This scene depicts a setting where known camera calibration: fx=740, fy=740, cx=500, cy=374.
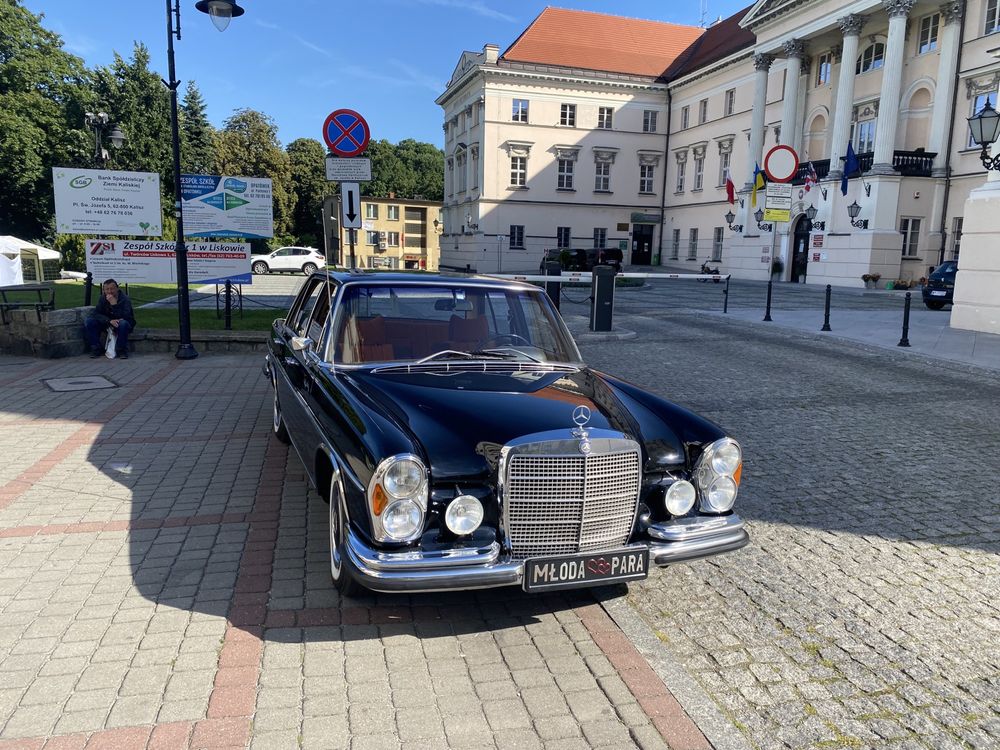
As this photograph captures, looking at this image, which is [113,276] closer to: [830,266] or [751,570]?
[751,570]

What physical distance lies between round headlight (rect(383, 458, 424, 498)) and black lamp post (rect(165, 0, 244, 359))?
913cm

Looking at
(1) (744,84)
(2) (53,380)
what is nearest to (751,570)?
(2) (53,380)

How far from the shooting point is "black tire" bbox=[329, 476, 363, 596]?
371cm

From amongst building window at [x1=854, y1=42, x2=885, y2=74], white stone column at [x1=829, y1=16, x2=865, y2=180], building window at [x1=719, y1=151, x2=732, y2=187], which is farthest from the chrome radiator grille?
building window at [x1=719, y1=151, x2=732, y2=187]

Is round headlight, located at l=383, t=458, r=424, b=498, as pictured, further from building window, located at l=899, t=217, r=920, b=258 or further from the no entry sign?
building window, located at l=899, t=217, r=920, b=258

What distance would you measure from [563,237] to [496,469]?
54630 mm

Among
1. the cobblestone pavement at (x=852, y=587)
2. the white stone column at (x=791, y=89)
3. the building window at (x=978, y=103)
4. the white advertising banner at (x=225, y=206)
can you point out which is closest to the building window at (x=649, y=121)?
the white stone column at (x=791, y=89)

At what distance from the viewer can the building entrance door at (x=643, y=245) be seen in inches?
2267

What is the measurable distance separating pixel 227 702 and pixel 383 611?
37.4 inches

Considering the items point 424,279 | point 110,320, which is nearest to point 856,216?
point 110,320

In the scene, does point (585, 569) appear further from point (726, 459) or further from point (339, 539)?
point (339, 539)

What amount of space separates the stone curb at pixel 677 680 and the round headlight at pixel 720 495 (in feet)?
2.25

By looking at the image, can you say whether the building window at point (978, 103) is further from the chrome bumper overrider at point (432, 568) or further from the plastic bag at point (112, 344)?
the chrome bumper overrider at point (432, 568)

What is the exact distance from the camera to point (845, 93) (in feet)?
117
